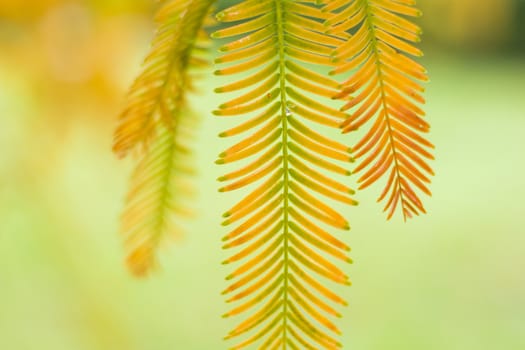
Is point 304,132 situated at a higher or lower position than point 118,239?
higher

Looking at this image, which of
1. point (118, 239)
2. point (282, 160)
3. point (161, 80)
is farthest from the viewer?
point (118, 239)

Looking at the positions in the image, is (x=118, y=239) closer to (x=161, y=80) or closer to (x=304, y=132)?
(x=161, y=80)

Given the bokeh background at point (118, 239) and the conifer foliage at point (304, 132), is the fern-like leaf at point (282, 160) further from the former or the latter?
the bokeh background at point (118, 239)

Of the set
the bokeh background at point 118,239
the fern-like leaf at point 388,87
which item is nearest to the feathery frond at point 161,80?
the fern-like leaf at point 388,87

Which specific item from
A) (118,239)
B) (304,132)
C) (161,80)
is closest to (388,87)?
(304,132)

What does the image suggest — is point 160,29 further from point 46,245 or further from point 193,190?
point 46,245

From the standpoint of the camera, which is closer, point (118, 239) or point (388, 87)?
point (388, 87)

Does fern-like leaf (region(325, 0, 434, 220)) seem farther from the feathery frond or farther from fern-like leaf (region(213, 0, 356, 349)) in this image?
the feathery frond
